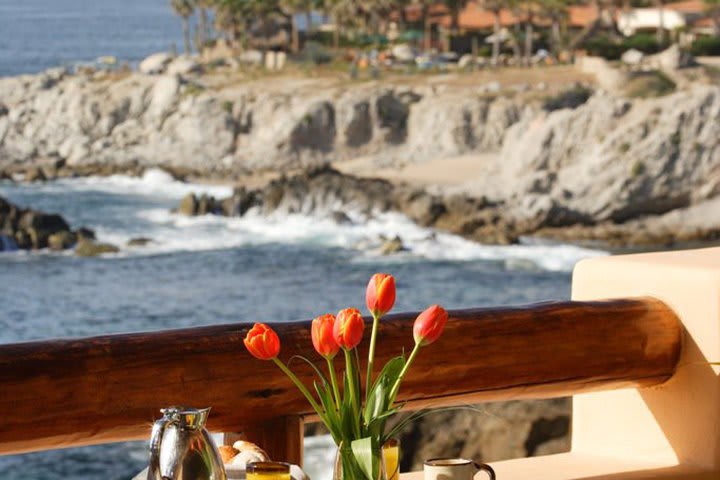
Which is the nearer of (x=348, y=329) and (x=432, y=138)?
(x=348, y=329)

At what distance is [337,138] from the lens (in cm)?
4134

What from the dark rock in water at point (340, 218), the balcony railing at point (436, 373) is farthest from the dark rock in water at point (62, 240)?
the balcony railing at point (436, 373)

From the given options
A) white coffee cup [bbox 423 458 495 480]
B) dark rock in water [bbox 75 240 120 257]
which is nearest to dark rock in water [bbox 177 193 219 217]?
dark rock in water [bbox 75 240 120 257]

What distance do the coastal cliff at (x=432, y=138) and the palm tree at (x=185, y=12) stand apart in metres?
2.40

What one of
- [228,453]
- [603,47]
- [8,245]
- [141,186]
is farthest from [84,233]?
[228,453]

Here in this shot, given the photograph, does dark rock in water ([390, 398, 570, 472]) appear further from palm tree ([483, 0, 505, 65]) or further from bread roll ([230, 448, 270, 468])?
palm tree ([483, 0, 505, 65])

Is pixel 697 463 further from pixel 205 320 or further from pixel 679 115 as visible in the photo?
pixel 679 115

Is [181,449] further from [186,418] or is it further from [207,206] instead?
[207,206]

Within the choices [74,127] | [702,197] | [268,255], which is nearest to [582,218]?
[702,197]

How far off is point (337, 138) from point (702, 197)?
10.5 meters

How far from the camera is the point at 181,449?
4.46 ft

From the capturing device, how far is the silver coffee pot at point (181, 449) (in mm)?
1355

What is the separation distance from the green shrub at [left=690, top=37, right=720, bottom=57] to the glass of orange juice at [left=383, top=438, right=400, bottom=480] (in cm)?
4262

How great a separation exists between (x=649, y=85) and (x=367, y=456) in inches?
1528
